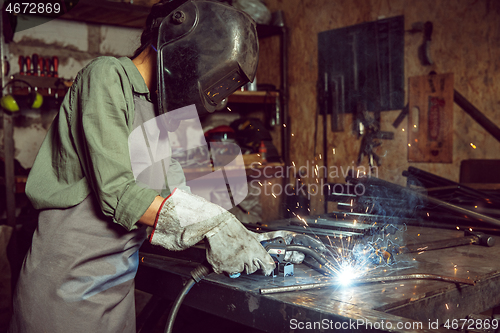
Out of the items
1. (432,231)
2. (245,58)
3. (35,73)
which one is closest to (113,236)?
(245,58)

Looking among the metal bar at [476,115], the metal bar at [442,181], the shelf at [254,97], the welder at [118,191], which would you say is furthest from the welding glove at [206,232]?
the shelf at [254,97]

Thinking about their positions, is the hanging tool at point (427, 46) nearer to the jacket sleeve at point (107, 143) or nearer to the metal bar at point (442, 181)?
the metal bar at point (442, 181)

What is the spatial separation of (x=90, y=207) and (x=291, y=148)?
378 centimetres

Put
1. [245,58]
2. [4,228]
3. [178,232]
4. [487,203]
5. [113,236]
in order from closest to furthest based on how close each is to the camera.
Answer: [178,232] → [113,236] → [245,58] → [487,203] → [4,228]

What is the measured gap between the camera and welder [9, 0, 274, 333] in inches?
45.0

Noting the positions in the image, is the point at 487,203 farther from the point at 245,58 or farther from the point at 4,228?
the point at 4,228

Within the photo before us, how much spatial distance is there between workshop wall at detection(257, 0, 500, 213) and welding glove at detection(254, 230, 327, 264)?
2495 millimetres

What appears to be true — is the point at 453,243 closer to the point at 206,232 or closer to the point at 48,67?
the point at 206,232

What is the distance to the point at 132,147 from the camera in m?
1.33

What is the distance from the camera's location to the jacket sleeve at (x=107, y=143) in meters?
1.11

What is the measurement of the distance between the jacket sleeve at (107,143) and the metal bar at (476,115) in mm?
3021

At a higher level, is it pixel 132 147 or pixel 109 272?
pixel 132 147

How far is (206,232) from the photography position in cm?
116

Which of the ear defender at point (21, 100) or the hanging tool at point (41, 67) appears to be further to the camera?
the hanging tool at point (41, 67)
